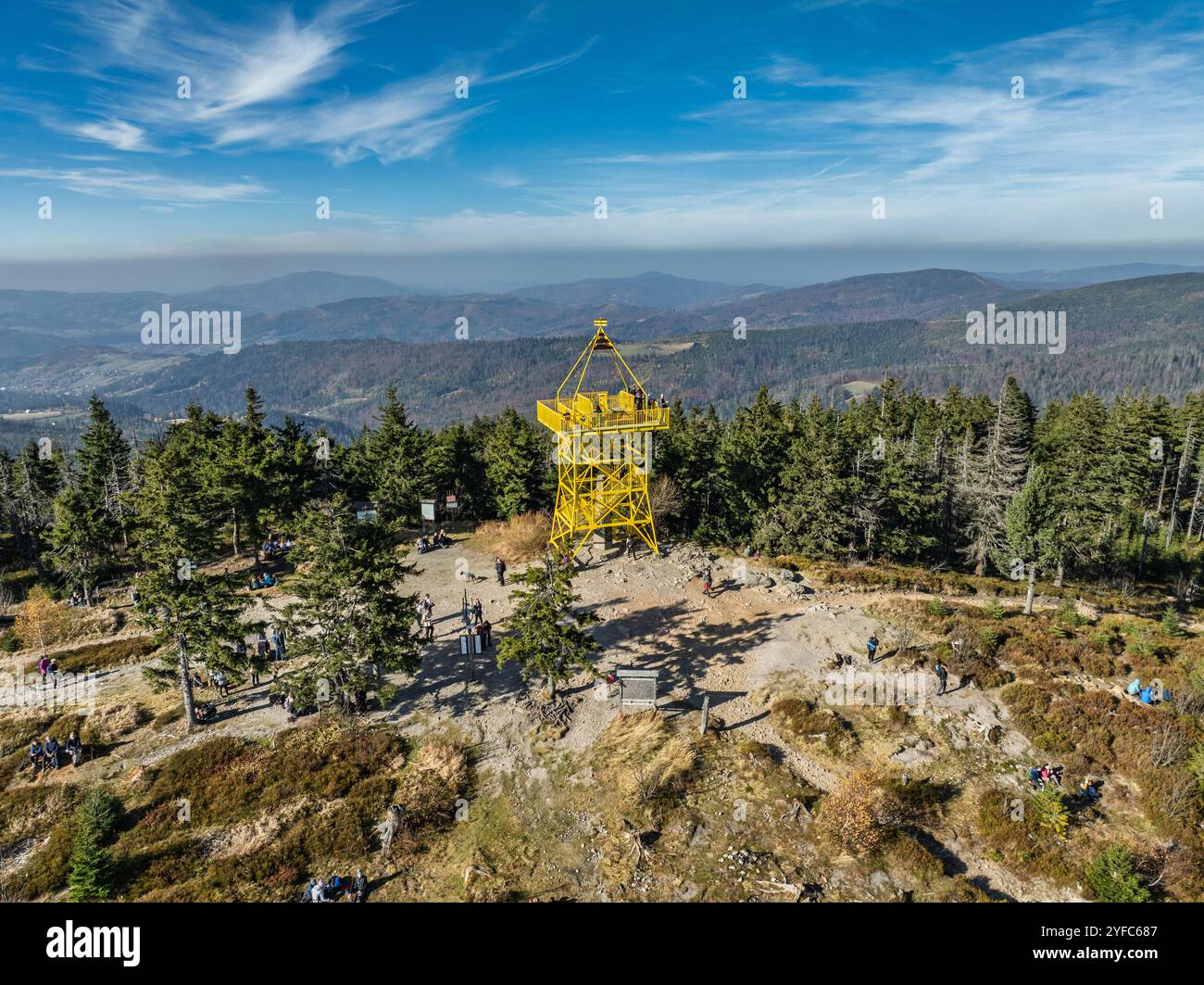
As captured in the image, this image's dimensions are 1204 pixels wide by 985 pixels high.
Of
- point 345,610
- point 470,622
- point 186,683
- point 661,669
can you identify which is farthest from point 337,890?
point 661,669

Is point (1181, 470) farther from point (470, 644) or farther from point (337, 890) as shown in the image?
point (337, 890)

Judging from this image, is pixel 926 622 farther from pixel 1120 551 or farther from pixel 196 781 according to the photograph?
pixel 1120 551

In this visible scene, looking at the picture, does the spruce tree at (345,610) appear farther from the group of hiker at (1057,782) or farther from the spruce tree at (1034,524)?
the spruce tree at (1034,524)

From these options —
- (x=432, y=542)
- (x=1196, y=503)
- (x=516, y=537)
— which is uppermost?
(x=516, y=537)

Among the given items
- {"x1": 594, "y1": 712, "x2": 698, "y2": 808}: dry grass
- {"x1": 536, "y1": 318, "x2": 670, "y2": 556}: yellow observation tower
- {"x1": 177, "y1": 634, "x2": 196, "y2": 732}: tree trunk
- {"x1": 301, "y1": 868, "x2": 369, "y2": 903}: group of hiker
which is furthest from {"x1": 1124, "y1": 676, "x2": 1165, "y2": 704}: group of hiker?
{"x1": 177, "y1": 634, "x2": 196, "y2": 732}: tree trunk

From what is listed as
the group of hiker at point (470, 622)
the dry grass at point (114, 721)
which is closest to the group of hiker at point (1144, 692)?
the group of hiker at point (470, 622)
